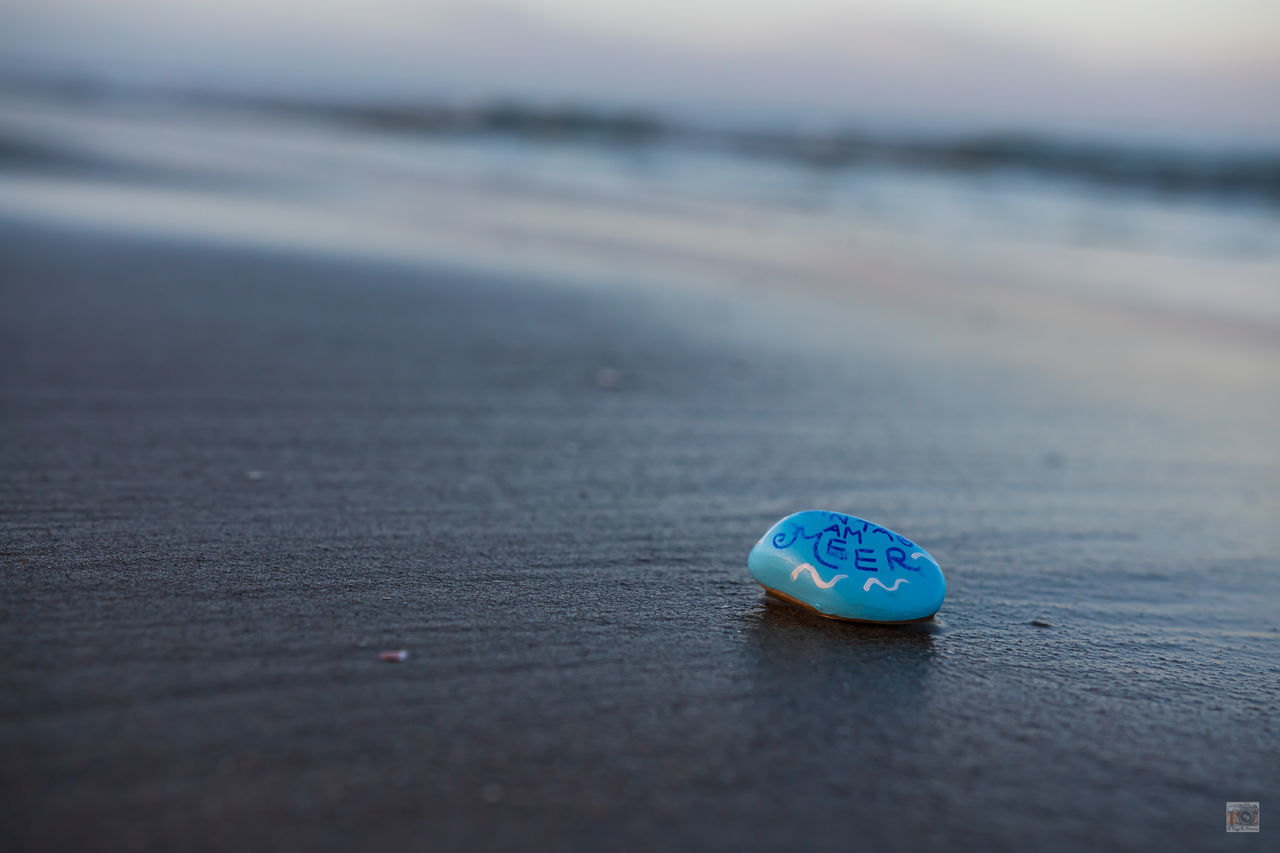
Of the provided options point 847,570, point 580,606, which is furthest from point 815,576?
point 580,606

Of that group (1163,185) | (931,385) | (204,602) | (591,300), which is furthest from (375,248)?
(1163,185)

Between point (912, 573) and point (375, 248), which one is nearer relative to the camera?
point (912, 573)

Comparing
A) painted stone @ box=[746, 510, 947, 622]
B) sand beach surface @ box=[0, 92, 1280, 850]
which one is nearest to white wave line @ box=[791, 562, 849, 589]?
painted stone @ box=[746, 510, 947, 622]

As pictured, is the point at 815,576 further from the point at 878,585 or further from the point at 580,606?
the point at 580,606

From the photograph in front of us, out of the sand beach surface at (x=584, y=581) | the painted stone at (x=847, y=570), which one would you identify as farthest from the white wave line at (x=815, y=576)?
the sand beach surface at (x=584, y=581)

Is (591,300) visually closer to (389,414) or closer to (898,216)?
(389,414)

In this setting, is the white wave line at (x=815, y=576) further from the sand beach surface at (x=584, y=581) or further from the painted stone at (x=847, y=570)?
the sand beach surface at (x=584, y=581)

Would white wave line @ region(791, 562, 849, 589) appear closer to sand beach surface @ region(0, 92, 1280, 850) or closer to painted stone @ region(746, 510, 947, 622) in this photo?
painted stone @ region(746, 510, 947, 622)
